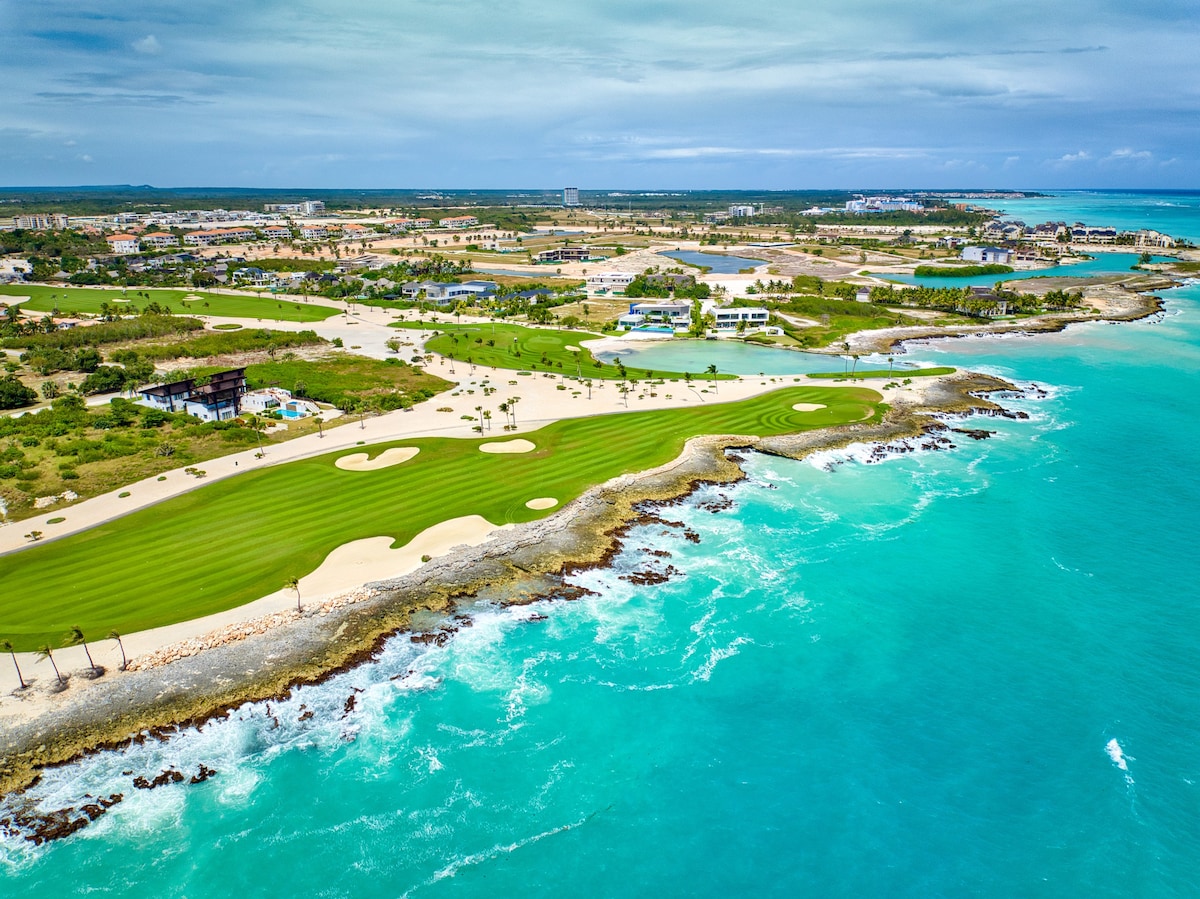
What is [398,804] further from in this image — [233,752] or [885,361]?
[885,361]

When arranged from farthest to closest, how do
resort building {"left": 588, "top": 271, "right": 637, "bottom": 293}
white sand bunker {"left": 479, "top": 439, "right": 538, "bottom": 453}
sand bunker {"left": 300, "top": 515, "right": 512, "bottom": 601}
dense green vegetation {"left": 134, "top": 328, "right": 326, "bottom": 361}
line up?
resort building {"left": 588, "top": 271, "right": 637, "bottom": 293} → dense green vegetation {"left": 134, "top": 328, "right": 326, "bottom": 361} → white sand bunker {"left": 479, "top": 439, "right": 538, "bottom": 453} → sand bunker {"left": 300, "top": 515, "right": 512, "bottom": 601}

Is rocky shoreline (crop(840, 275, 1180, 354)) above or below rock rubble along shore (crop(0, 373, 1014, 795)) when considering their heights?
above

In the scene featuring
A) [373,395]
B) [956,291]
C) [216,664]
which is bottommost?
[216,664]

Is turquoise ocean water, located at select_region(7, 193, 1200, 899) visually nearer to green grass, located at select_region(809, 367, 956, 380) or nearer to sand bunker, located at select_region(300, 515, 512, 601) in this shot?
sand bunker, located at select_region(300, 515, 512, 601)

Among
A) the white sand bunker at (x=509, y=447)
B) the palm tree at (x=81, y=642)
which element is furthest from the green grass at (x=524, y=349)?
the palm tree at (x=81, y=642)

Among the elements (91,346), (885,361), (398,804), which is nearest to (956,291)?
(885,361)

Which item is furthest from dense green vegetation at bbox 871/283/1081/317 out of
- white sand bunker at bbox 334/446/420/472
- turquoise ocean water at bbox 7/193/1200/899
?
white sand bunker at bbox 334/446/420/472

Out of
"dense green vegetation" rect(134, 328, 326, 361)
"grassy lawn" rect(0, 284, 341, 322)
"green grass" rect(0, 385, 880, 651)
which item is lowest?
"green grass" rect(0, 385, 880, 651)
